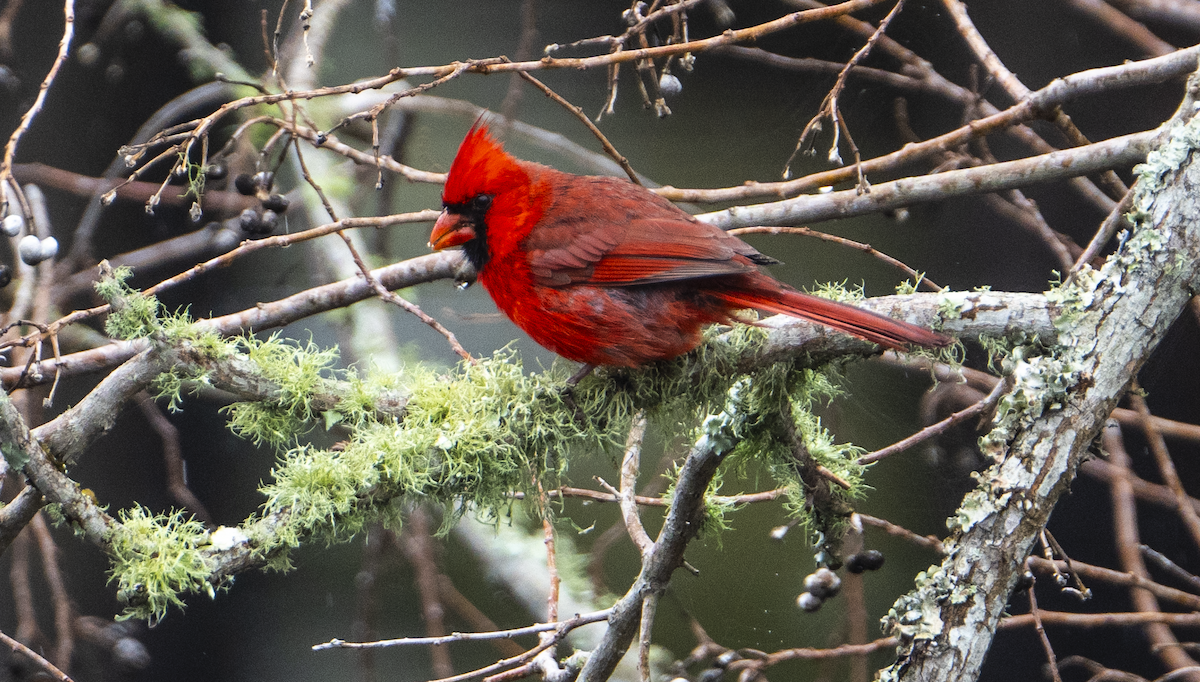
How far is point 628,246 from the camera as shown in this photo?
1.60 meters

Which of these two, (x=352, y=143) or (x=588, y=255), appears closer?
(x=588, y=255)

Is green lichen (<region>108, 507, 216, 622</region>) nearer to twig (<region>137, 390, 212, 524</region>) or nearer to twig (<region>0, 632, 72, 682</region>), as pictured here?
twig (<region>0, 632, 72, 682</region>)

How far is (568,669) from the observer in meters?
1.62

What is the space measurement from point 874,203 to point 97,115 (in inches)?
85.2

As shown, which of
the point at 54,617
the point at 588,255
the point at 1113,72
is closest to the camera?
the point at 588,255

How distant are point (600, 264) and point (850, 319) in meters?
0.51

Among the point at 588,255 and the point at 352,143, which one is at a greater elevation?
the point at 352,143

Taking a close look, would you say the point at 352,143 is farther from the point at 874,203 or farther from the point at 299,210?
the point at 874,203

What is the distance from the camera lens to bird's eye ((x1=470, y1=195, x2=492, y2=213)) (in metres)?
1.73

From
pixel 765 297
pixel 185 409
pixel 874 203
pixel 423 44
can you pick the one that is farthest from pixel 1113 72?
pixel 185 409

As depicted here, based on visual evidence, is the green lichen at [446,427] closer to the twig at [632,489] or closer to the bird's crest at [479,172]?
the twig at [632,489]

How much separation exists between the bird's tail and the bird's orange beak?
625mm

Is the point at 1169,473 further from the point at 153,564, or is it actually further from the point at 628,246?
the point at 153,564

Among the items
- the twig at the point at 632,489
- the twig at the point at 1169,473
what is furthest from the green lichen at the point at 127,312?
the twig at the point at 1169,473
